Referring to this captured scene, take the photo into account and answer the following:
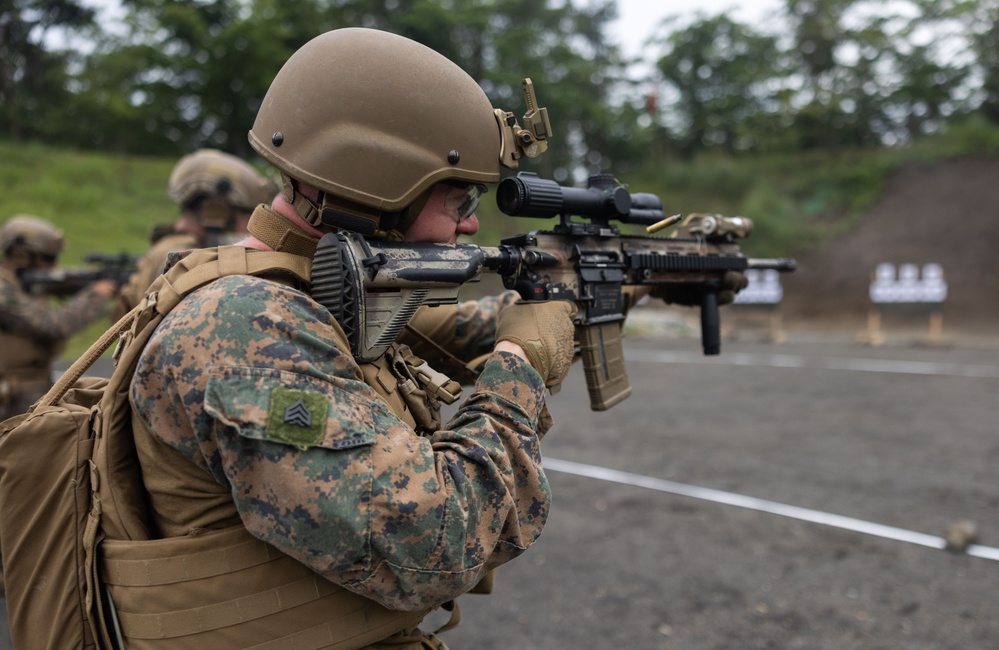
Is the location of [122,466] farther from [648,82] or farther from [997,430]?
[648,82]

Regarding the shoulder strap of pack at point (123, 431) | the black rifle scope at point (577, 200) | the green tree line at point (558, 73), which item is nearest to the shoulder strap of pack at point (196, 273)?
the shoulder strap of pack at point (123, 431)

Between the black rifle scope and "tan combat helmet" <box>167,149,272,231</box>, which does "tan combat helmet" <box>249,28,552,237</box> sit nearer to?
the black rifle scope

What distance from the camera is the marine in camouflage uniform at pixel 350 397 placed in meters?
1.26

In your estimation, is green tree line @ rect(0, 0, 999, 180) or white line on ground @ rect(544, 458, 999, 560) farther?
green tree line @ rect(0, 0, 999, 180)

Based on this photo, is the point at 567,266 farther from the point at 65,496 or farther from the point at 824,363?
the point at 824,363

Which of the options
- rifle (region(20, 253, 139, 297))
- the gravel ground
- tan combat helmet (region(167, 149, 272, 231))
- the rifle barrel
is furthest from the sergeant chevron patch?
rifle (region(20, 253, 139, 297))

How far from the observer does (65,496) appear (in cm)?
138

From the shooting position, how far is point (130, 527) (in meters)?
1.40

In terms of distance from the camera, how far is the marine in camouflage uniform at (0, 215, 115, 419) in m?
4.82

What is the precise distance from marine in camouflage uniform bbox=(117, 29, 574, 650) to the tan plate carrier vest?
18 millimetres

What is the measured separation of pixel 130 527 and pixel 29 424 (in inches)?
10.8

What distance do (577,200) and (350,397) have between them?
3.94 ft

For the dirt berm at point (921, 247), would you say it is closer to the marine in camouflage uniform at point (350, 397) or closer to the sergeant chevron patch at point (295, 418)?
the marine in camouflage uniform at point (350, 397)

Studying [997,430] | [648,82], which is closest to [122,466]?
[997,430]
